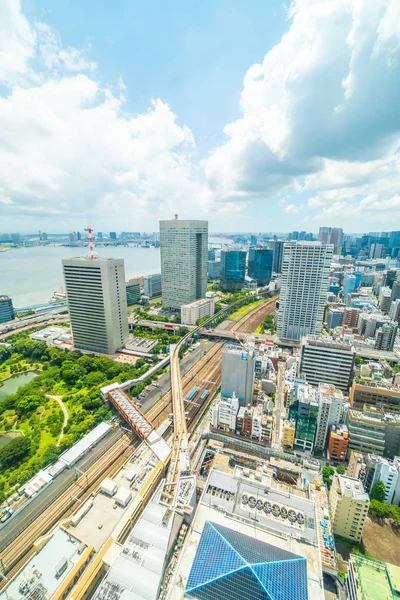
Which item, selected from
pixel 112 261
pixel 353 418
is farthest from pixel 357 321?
pixel 112 261

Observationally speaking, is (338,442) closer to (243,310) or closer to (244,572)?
(244,572)

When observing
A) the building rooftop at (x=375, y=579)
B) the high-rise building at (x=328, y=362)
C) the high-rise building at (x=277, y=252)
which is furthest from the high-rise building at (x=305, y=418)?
the high-rise building at (x=277, y=252)

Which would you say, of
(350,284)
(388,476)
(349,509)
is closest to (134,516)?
(349,509)

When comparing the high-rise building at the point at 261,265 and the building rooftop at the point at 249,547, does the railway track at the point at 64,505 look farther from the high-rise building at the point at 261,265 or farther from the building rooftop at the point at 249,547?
the high-rise building at the point at 261,265

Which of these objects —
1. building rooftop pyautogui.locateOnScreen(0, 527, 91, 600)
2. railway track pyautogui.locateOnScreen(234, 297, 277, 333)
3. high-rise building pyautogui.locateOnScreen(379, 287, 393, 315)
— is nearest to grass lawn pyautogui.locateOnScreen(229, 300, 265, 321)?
railway track pyautogui.locateOnScreen(234, 297, 277, 333)

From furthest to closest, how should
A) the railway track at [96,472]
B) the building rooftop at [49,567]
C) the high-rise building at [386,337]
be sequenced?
the high-rise building at [386,337], the railway track at [96,472], the building rooftop at [49,567]

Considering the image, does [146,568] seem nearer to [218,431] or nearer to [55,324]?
[218,431]
